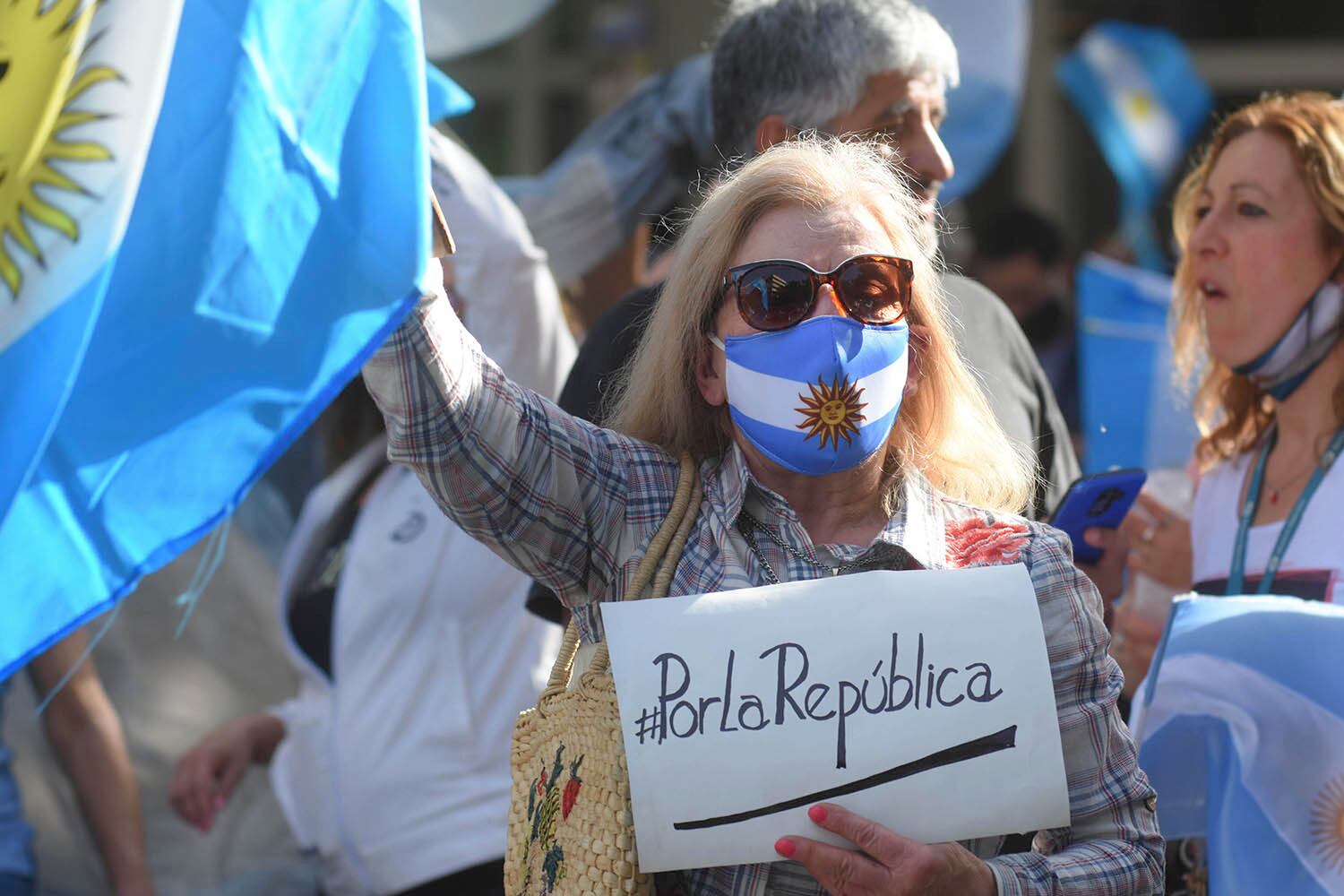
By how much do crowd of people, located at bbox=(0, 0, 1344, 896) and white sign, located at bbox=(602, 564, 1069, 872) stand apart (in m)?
0.05

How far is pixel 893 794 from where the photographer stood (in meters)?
1.82

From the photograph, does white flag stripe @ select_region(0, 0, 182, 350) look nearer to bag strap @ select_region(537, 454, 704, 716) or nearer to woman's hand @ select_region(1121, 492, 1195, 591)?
bag strap @ select_region(537, 454, 704, 716)

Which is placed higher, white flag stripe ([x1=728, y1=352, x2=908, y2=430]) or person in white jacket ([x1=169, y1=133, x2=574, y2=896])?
white flag stripe ([x1=728, y1=352, x2=908, y2=430])

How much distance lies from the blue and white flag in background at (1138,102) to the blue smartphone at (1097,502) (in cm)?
468

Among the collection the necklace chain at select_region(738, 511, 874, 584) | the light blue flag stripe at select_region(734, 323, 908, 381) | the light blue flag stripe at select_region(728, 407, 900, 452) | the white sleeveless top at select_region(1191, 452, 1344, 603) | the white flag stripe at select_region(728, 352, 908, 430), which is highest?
the light blue flag stripe at select_region(734, 323, 908, 381)

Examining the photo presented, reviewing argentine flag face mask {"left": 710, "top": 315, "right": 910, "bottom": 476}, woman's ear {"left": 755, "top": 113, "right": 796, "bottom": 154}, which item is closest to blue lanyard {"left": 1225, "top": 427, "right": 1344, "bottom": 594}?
woman's ear {"left": 755, "top": 113, "right": 796, "bottom": 154}

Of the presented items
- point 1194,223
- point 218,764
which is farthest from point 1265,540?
A: point 218,764

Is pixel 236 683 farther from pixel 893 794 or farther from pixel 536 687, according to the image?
pixel 893 794

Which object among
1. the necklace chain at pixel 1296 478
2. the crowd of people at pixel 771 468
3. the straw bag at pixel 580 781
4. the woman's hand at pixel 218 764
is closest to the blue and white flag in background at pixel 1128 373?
the crowd of people at pixel 771 468

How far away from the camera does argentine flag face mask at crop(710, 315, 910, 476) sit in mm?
1907

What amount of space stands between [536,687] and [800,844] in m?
1.52

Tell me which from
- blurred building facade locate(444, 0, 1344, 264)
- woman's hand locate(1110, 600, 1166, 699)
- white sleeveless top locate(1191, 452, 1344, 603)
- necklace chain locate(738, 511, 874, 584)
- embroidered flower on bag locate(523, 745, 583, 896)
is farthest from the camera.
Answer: blurred building facade locate(444, 0, 1344, 264)

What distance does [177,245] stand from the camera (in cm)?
188

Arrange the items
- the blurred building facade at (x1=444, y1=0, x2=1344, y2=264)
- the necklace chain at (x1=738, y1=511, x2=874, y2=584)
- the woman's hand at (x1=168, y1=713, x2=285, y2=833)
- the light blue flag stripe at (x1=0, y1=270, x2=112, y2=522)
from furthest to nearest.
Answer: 1. the blurred building facade at (x1=444, y1=0, x2=1344, y2=264)
2. the woman's hand at (x1=168, y1=713, x2=285, y2=833)
3. the necklace chain at (x1=738, y1=511, x2=874, y2=584)
4. the light blue flag stripe at (x1=0, y1=270, x2=112, y2=522)
